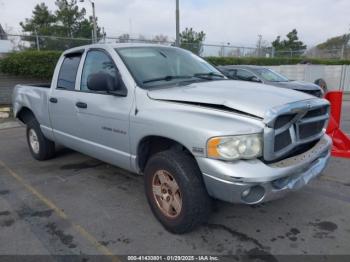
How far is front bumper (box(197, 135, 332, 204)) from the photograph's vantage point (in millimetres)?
2613

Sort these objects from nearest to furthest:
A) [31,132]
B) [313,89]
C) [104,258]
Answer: [104,258] < [31,132] < [313,89]

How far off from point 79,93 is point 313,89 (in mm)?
7725

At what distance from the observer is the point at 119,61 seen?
3.71 m

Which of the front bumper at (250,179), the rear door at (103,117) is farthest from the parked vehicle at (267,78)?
the front bumper at (250,179)

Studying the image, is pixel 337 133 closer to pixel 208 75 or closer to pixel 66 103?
pixel 208 75

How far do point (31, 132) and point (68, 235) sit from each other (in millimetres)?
3253

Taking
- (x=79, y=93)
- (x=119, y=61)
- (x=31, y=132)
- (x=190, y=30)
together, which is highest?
(x=190, y=30)

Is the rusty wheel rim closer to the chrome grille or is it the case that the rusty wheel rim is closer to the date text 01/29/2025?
the date text 01/29/2025

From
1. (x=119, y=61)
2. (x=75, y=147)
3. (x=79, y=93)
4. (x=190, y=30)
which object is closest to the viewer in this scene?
(x=119, y=61)

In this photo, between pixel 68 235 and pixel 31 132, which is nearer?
pixel 68 235

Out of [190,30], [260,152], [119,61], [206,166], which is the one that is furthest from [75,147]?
[190,30]

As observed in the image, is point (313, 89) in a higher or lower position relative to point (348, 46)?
lower

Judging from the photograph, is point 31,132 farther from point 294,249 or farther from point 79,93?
point 294,249

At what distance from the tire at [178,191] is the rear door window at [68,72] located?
6.68 feet
